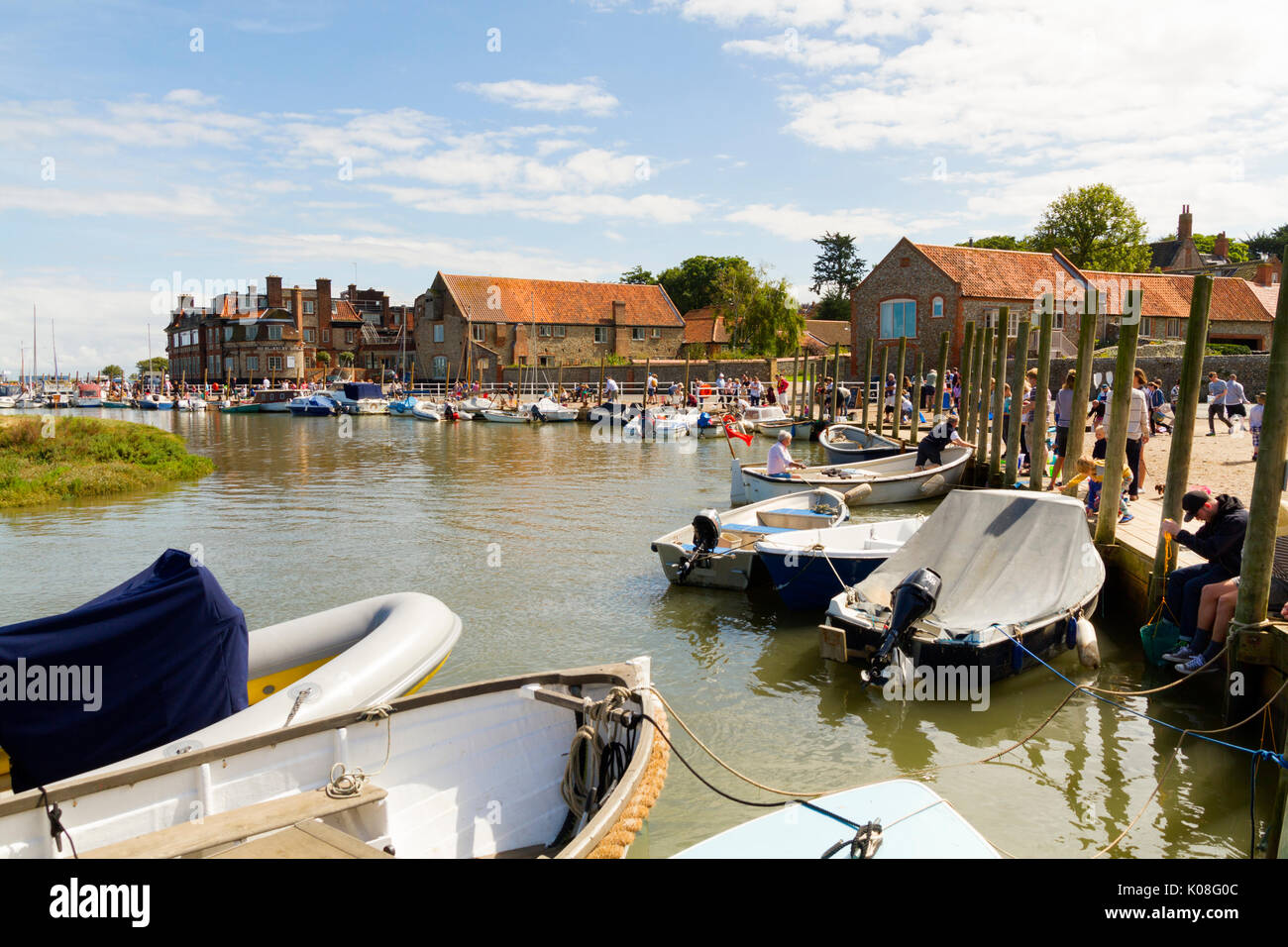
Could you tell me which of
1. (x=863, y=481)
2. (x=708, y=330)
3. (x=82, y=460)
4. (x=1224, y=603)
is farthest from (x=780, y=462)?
(x=708, y=330)

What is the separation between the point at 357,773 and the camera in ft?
18.0

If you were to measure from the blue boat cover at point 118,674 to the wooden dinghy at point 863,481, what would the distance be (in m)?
14.0

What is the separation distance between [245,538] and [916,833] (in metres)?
16.9

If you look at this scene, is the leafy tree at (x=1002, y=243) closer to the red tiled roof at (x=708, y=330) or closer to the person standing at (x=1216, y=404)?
the red tiled roof at (x=708, y=330)

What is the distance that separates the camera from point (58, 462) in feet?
85.9

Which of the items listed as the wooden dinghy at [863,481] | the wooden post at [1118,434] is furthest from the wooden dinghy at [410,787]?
the wooden dinghy at [863,481]

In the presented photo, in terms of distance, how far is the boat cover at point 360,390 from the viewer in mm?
67688

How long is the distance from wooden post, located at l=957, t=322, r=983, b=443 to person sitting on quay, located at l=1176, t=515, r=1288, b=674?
15.5m

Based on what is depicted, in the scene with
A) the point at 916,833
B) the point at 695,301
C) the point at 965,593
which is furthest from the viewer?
the point at 695,301

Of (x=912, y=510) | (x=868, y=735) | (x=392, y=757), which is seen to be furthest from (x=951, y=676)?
(x=912, y=510)

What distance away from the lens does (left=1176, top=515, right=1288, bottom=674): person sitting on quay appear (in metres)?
7.79

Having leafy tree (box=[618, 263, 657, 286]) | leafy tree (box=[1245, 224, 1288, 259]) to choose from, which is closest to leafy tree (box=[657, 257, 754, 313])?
leafy tree (box=[618, 263, 657, 286])

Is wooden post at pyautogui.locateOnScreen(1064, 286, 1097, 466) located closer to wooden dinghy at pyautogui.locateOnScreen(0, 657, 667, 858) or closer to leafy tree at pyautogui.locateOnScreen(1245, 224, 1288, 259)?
wooden dinghy at pyautogui.locateOnScreen(0, 657, 667, 858)
